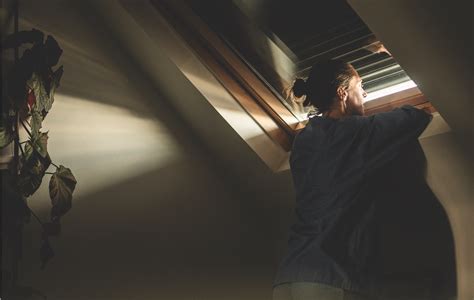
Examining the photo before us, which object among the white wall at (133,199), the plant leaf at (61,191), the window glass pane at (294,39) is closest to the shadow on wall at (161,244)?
the white wall at (133,199)

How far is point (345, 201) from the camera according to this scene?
1520 mm

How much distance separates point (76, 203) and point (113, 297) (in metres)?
0.38

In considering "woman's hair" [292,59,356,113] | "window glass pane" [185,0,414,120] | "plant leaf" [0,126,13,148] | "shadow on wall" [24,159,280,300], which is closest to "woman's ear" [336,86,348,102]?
"woman's hair" [292,59,356,113]

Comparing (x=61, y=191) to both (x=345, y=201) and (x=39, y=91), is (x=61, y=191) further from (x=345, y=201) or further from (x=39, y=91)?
(x=345, y=201)

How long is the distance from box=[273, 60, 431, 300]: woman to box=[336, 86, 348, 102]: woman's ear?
132 millimetres

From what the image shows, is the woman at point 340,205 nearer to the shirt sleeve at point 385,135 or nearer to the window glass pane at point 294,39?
the shirt sleeve at point 385,135

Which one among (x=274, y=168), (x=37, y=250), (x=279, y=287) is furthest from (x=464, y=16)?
(x=37, y=250)

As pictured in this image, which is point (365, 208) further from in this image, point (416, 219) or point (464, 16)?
point (464, 16)

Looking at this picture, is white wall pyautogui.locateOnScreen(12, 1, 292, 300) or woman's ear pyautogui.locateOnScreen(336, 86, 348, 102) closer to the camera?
woman's ear pyautogui.locateOnScreen(336, 86, 348, 102)

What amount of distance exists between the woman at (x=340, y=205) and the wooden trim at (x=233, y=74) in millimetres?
501

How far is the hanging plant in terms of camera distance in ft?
5.40

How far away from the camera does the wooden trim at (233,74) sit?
2.10 m

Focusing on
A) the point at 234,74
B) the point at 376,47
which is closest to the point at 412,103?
the point at 376,47

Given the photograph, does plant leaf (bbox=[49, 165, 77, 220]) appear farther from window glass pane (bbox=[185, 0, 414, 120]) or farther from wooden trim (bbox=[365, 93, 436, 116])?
wooden trim (bbox=[365, 93, 436, 116])
